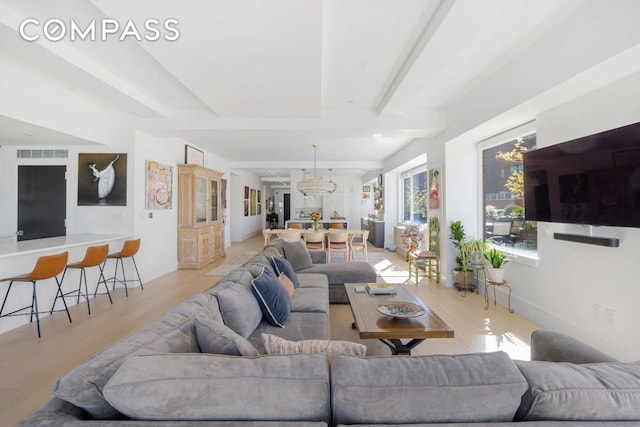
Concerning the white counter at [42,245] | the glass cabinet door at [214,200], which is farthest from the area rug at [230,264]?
the white counter at [42,245]

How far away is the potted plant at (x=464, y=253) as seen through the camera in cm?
424

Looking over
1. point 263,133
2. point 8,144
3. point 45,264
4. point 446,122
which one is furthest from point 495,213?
point 8,144

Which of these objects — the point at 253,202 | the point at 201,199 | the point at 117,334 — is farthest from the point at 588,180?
the point at 253,202

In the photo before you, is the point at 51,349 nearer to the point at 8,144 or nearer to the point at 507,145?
the point at 8,144

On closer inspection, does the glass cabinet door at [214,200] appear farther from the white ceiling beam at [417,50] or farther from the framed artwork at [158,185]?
the white ceiling beam at [417,50]

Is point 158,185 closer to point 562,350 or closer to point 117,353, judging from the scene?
point 117,353

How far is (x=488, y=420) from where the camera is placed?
2.94ft

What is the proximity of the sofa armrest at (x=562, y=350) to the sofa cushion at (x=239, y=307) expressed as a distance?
67.4 inches

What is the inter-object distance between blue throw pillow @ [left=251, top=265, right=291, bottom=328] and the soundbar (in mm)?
2776

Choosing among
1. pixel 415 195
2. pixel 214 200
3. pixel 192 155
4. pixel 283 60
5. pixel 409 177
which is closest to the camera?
pixel 283 60

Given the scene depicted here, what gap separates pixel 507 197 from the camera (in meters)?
4.24

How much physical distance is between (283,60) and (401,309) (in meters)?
2.57

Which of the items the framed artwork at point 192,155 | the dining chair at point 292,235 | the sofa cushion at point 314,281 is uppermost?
the framed artwork at point 192,155

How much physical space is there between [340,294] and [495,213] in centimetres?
273
